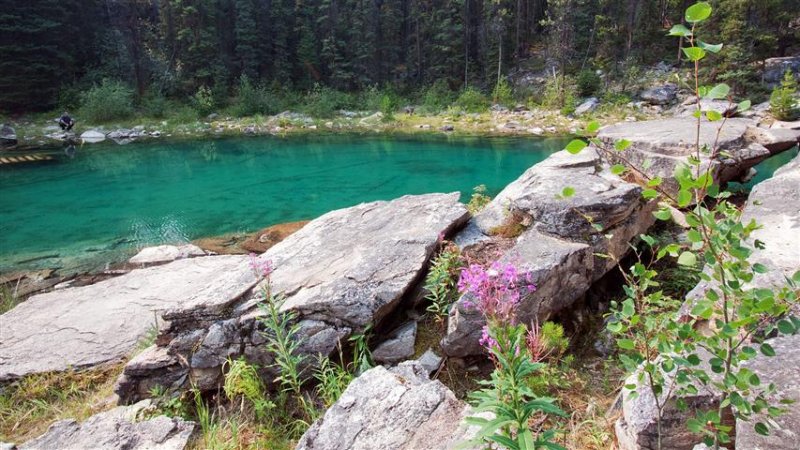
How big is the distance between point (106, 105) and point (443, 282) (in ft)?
94.2

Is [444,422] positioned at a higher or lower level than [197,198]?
higher

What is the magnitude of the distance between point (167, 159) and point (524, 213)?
17435 mm

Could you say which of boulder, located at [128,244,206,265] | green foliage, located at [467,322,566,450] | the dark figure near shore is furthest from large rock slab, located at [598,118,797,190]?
the dark figure near shore

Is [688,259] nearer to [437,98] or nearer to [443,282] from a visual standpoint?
[443,282]

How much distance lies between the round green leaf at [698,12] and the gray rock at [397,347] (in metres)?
3.08

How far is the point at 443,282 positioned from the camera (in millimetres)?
3957

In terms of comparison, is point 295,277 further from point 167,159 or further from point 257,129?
point 257,129

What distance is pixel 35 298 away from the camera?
6105 millimetres

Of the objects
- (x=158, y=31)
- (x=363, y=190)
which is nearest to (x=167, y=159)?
(x=363, y=190)

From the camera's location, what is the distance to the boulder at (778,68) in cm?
2091

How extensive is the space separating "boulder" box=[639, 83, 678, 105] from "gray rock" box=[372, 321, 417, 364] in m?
23.2

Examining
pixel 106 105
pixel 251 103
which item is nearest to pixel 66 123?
pixel 106 105

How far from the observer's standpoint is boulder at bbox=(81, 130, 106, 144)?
22.5 meters

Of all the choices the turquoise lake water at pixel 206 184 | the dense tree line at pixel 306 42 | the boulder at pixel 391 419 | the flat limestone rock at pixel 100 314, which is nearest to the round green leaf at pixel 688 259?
the boulder at pixel 391 419
